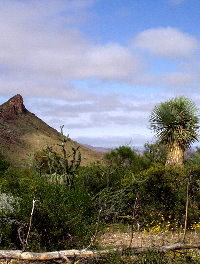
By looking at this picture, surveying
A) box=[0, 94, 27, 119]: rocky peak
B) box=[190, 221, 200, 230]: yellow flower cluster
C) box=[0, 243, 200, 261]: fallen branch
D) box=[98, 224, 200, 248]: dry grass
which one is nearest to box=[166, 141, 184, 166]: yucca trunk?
box=[190, 221, 200, 230]: yellow flower cluster

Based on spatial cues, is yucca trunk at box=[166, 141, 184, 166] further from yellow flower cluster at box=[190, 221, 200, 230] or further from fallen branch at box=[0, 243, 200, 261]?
fallen branch at box=[0, 243, 200, 261]

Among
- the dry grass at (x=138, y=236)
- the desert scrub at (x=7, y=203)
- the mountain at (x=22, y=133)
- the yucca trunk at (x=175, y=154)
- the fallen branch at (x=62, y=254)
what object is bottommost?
the dry grass at (x=138, y=236)

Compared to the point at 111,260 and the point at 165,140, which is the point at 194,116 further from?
the point at 111,260

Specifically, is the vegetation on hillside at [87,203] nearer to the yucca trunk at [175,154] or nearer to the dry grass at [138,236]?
the dry grass at [138,236]

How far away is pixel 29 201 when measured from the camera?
33.2ft

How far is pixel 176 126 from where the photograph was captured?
19.5m

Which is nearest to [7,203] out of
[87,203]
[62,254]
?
[87,203]

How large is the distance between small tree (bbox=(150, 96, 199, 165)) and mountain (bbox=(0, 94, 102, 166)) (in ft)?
105

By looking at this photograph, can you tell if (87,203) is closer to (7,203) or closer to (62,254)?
(7,203)

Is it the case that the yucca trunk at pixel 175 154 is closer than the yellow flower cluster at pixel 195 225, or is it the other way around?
the yellow flower cluster at pixel 195 225

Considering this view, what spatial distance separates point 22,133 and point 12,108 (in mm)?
7111

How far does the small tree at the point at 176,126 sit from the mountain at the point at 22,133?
32045mm

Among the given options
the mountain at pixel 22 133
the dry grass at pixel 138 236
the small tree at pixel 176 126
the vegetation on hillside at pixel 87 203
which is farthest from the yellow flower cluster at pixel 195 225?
the mountain at pixel 22 133

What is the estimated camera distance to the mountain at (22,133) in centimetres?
5616
